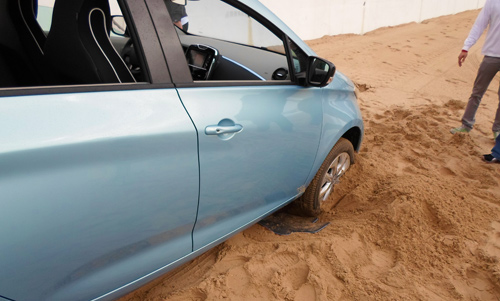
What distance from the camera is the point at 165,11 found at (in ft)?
5.44

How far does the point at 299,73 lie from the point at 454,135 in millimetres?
3113

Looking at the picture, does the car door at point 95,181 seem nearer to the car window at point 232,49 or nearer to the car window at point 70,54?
the car window at point 70,54

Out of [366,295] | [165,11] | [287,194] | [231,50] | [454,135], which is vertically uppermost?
[165,11]

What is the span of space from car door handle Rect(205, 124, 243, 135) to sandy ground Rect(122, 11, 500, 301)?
885 mm

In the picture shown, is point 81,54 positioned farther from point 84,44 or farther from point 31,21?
point 31,21

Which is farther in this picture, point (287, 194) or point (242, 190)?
point (287, 194)

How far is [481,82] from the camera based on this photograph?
177 inches

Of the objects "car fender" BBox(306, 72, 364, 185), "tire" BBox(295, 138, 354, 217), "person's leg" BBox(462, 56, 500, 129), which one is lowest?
"person's leg" BBox(462, 56, 500, 129)

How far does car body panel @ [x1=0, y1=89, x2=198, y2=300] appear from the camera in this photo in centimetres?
119

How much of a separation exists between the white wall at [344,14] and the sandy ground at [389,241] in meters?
6.05

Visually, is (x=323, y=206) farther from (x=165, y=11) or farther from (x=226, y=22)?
(x=165, y=11)

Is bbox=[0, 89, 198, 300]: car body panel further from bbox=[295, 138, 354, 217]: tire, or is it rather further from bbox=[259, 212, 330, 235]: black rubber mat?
bbox=[295, 138, 354, 217]: tire

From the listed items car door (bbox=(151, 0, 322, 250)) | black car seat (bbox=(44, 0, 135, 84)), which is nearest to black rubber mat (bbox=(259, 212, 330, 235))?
car door (bbox=(151, 0, 322, 250))

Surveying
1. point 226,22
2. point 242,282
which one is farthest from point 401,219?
point 226,22
